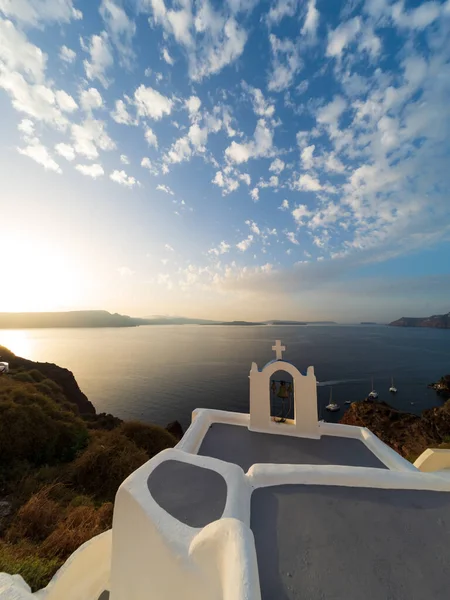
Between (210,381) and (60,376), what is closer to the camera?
(60,376)

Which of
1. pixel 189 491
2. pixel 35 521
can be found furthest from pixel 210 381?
pixel 189 491

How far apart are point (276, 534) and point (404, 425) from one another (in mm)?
33720

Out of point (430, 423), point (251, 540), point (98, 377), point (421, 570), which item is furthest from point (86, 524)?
point (98, 377)

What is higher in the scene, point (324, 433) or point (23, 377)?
A: point (324, 433)

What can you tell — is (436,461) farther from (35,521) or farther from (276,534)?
(35,521)

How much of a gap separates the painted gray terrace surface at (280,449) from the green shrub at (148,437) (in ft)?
33.0

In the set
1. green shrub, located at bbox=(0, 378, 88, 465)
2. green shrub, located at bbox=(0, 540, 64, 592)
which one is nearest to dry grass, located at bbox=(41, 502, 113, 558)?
green shrub, located at bbox=(0, 540, 64, 592)

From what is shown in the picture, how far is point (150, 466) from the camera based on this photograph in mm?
3787

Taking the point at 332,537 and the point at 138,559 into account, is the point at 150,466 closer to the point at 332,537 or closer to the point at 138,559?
the point at 138,559

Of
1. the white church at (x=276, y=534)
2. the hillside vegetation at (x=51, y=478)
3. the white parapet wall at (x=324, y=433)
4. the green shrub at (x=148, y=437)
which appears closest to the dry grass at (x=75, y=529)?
the hillside vegetation at (x=51, y=478)

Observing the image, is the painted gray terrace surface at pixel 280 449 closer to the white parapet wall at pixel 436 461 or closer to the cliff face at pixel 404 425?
the white parapet wall at pixel 436 461

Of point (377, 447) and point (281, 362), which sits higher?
point (281, 362)

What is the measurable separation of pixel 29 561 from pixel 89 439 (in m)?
9.47

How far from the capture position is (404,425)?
28.4 metres
